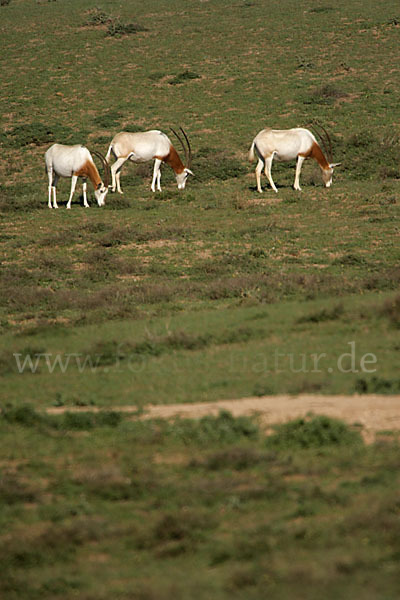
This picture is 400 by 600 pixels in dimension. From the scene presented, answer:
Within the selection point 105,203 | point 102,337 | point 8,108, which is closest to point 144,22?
point 8,108

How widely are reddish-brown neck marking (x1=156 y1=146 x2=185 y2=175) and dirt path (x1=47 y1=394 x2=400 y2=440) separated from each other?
15752mm

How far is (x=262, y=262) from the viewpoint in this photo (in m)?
15.6

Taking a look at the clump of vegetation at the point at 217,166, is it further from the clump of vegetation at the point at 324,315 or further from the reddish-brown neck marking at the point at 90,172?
the clump of vegetation at the point at 324,315

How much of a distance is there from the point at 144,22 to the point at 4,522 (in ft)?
158

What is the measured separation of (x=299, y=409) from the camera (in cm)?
801

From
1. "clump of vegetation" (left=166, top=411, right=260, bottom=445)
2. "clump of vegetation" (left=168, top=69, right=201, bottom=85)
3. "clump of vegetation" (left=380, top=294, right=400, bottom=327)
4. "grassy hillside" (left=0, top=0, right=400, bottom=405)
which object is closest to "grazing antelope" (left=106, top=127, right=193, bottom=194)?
"grassy hillside" (left=0, top=0, right=400, bottom=405)

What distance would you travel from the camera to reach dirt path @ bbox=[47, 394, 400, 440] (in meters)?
7.72

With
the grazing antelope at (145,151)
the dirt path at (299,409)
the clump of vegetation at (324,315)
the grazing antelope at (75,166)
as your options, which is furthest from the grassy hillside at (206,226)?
the grazing antelope at (145,151)

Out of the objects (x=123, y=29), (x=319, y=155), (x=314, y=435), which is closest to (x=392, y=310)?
(x=314, y=435)

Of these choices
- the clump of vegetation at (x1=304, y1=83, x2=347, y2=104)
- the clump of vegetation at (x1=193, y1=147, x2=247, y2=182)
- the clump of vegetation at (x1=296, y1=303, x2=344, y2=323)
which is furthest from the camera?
the clump of vegetation at (x1=304, y1=83, x2=347, y2=104)

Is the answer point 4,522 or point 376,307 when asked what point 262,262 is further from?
point 4,522

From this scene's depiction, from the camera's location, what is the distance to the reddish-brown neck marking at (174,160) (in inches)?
923

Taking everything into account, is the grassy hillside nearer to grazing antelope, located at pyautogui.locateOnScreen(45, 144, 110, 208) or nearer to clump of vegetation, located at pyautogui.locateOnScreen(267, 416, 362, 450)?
grazing antelope, located at pyautogui.locateOnScreen(45, 144, 110, 208)

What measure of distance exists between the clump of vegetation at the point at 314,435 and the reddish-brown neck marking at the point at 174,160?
1683 cm
